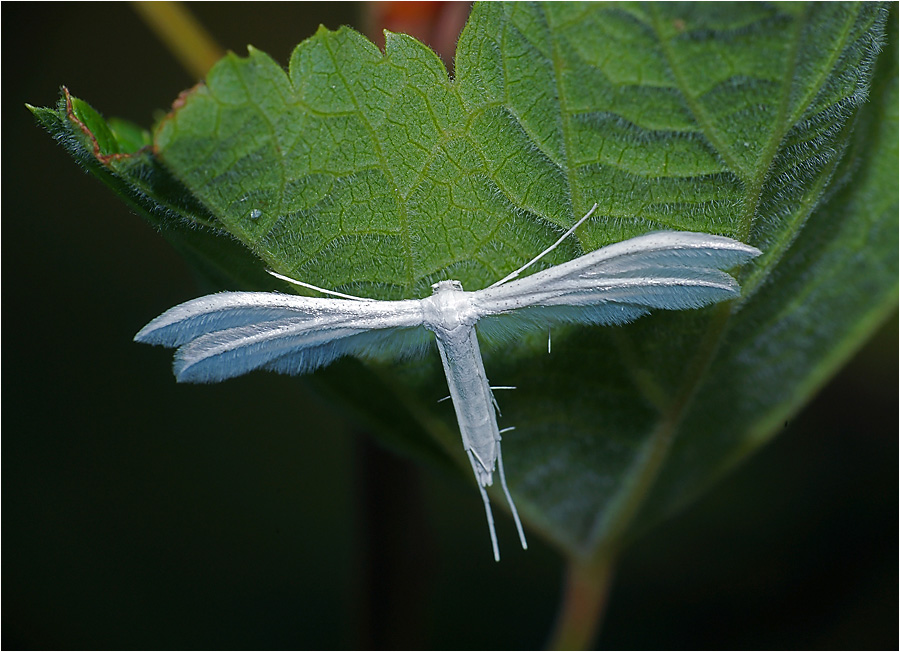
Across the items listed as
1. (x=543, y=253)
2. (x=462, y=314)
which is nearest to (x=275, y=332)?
(x=462, y=314)

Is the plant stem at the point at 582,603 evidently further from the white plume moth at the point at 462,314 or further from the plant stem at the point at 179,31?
the plant stem at the point at 179,31

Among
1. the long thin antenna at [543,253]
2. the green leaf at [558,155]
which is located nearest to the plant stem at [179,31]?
the green leaf at [558,155]

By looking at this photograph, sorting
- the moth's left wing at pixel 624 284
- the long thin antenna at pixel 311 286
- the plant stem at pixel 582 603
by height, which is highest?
the moth's left wing at pixel 624 284

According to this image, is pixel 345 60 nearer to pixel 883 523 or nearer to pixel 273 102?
pixel 273 102

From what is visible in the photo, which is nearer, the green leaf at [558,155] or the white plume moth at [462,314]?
the green leaf at [558,155]

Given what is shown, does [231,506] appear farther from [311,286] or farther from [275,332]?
[311,286]

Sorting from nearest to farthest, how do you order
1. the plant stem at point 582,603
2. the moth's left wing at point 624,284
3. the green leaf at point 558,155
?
Answer: the green leaf at point 558,155
the moth's left wing at point 624,284
the plant stem at point 582,603

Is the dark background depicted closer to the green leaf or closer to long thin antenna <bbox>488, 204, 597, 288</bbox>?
the green leaf
